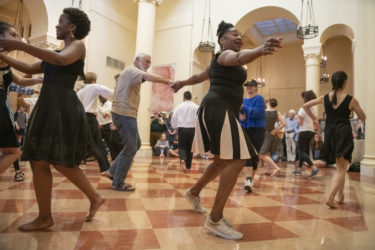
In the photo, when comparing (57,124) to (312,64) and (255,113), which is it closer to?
(255,113)

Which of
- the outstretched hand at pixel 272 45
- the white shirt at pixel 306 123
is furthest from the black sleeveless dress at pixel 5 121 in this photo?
the white shirt at pixel 306 123

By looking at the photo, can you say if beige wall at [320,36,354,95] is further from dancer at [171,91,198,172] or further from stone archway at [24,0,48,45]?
stone archway at [24,0,48,45]

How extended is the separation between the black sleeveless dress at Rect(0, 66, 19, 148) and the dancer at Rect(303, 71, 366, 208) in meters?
3.13

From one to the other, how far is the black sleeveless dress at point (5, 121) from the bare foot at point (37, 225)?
2.26 ft

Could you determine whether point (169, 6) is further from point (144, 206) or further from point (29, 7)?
point (144, 206)

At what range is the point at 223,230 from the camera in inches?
73.3

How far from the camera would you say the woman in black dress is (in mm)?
1742

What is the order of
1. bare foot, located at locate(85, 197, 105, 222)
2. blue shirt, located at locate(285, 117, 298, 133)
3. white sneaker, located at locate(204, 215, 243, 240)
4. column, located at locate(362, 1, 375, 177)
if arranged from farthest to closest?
1. blue shirt, located at locate(285, 117, 298, 133)
2. column, located at locate(362, 1, 375, 177)
3. bare foot, located at locate(85, 197, 105, 222)
4. white sneaker, located at locate(204, 215, 243, 240)

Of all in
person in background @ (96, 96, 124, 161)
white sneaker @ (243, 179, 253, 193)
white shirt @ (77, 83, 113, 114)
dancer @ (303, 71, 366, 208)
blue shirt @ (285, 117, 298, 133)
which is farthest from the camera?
blue shirt @ (285, 117, 298, 133)

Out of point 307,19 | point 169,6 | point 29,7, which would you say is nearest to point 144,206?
point 29,7

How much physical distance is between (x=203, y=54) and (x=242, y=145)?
1033 cm

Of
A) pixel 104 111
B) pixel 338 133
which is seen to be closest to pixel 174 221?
pixel 338 133

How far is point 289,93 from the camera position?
1725 cm

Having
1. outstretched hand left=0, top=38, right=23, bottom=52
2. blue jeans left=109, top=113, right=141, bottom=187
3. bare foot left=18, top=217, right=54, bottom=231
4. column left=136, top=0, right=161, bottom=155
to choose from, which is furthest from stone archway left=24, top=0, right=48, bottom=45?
bare foot left=18, top=217, right=54, bottom=231
